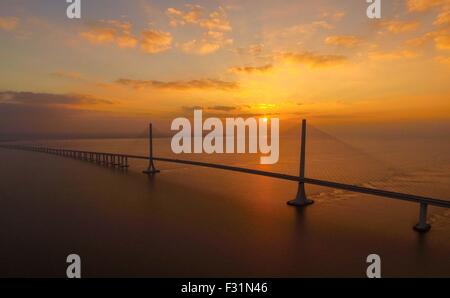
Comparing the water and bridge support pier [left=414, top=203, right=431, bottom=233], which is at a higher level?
bridge support pier [left=414, top=203, right=431, bottom=233]

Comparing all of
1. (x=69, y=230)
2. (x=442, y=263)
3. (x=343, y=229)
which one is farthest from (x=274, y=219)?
(x=69, y=230)

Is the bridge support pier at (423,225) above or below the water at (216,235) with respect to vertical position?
above

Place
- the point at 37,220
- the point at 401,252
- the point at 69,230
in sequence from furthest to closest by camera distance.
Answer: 1. the point at 37,220
2. the point at 69,230
3. the point at 401,252

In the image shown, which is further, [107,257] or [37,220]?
[37,220]

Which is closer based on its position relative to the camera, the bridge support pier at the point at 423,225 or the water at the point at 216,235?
the water at the point at 216,235

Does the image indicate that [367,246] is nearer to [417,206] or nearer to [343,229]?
[343,229]

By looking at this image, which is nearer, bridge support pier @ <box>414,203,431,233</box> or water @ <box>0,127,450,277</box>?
water @ <box>0,127,450,277</box>

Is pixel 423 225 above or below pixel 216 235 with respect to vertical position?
above
